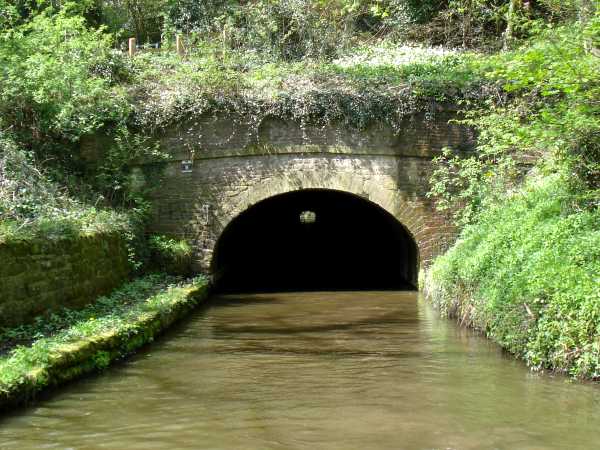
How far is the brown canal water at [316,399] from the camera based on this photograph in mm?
5223

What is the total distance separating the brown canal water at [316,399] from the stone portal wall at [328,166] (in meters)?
4.27

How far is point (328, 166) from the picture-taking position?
13672 millimetres

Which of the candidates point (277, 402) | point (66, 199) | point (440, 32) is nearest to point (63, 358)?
point (277, 402)

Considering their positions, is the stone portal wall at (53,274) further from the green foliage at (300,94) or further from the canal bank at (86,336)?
the green foliage at (300,94)

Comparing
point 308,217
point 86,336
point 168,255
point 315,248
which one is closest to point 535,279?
point 86,336

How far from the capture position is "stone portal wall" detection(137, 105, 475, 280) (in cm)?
1363

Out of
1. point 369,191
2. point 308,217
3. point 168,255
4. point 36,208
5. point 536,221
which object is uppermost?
point 308,217

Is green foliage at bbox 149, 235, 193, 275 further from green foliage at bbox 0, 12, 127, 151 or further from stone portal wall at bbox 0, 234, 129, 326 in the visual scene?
green foliage at bbox 0, 12, 127, 151

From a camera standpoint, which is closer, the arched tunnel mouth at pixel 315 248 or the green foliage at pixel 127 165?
the green foliage at pixel 127 165

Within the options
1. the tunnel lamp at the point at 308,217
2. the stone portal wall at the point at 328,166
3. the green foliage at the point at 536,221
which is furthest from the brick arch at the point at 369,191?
the tunnel lamp at the point at 308,217

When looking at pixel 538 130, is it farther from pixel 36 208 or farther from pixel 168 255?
pixel 168 255

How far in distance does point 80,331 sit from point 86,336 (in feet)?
0.29

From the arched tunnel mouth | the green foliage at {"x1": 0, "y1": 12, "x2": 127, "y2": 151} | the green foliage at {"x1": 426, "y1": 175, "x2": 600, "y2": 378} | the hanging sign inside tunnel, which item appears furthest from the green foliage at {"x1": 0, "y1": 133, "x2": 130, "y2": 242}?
the green foliage at {"x1": 426, "y1": 175, "x2": 600, "y2": 378}

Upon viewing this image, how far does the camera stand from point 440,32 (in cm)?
2091
